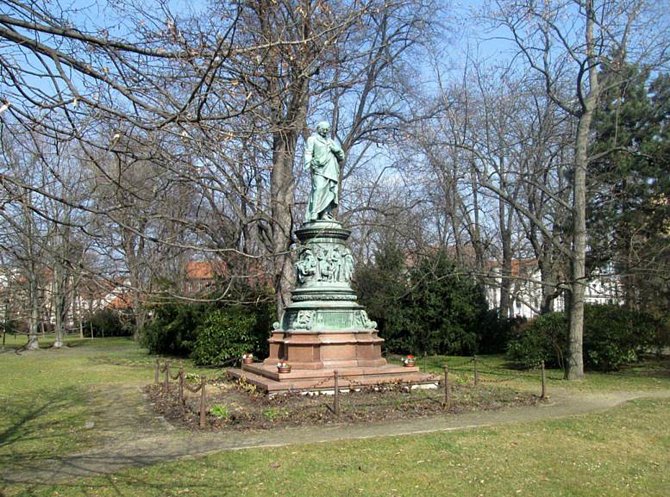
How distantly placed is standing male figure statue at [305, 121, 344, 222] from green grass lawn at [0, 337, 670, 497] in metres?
6.96

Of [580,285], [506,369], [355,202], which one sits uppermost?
[355,202]

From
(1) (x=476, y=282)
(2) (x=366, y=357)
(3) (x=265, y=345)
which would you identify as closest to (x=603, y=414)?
(2) (x=366, y=357)

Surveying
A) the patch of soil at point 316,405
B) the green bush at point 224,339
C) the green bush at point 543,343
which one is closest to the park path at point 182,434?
the patch of soil at point 316,405

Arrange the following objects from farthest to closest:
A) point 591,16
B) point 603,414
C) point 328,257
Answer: point 591,16 < point 328,257 < point 603,414

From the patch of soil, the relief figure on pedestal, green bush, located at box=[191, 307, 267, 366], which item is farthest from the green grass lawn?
green bush, located at box=[191, 307, 267, 366]

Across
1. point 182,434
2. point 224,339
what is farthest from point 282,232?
point 182,434

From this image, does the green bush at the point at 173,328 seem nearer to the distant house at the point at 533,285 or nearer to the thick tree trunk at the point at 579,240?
the distant house at the point at 533,285

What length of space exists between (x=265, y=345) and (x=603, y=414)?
488 inches

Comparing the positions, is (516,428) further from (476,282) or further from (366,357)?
(476,282)

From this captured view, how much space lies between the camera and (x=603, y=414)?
10227 mm

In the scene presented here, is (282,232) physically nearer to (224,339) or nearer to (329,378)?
(224,339)

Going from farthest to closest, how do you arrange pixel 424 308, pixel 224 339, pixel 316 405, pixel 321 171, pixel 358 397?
pixel 424 308 → pixel 224 339 → pixel 321 171 → pixel 358 397 → pixel 316 405

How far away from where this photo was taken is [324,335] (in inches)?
511

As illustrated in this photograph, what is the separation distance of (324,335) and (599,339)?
9.10m
